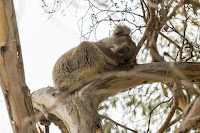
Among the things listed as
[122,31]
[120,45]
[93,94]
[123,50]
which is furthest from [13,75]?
[122,31]

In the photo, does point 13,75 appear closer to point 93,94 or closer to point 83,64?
point 93,94

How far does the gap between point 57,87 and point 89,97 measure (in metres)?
0.99

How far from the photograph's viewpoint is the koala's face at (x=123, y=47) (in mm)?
4414

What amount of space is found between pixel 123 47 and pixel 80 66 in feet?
2.82

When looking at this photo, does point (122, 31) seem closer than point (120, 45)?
No

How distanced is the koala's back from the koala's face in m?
0.28

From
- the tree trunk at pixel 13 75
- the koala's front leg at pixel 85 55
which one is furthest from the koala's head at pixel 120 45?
the tree trunk at pixel 13 75

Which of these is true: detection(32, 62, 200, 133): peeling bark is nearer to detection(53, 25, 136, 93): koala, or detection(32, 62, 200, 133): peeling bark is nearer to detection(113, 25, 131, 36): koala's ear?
detection(53, 25, 136, 93): koala

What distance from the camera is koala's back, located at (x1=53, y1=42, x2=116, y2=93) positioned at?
402 cm

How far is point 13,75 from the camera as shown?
2.59m

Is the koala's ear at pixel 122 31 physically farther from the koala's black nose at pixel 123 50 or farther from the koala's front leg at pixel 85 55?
the koala's front leg at pixel 85 55

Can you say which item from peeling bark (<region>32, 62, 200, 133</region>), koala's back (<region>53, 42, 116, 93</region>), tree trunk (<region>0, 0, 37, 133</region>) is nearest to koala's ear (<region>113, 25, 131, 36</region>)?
koala's back (<region>53, 42, 116, 93</region>)

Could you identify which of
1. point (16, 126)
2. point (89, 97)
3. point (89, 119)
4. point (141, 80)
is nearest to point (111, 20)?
point (141, 80)

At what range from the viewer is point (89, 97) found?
10.7 feet
